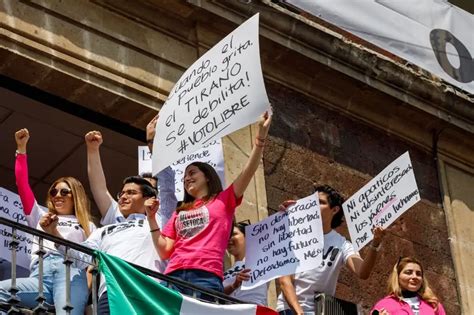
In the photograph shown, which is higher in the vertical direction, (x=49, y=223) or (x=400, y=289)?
(x=400, y=289)

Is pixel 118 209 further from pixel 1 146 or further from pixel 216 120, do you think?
pixel 1 146

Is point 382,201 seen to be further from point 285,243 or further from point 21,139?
point 21,139

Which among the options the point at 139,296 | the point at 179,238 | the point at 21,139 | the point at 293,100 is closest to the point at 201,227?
the point at 179,238

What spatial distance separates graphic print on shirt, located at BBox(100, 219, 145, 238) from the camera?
10.7 meters

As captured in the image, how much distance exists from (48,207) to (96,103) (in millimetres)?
1639

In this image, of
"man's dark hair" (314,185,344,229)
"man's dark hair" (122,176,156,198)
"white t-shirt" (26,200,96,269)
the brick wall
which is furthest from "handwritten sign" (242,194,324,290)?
the brick wall

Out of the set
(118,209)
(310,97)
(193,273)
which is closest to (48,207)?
(118,209)

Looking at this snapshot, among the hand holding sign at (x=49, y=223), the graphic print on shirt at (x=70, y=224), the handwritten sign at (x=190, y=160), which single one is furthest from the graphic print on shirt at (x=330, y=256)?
the hand holding sign at (x=49, y=223)

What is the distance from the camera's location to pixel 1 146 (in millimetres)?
13133

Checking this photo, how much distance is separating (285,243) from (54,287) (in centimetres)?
165

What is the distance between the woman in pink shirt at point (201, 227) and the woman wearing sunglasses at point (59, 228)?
561 mm

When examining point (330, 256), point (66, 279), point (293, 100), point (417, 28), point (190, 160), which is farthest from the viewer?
point (417, 28)

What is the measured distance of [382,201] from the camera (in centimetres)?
1164

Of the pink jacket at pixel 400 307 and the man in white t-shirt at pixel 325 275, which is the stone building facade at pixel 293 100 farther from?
the pink jacket at pixel 400 307
